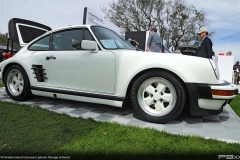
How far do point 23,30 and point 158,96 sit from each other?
3.72 meters

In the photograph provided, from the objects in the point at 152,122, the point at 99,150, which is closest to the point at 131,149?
the point at 99,150

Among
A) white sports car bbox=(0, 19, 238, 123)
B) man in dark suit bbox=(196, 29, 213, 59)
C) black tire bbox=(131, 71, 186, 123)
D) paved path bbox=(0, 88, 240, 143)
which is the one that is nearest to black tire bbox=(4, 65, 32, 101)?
white sports car bbox=(0, 19, 238, 123)

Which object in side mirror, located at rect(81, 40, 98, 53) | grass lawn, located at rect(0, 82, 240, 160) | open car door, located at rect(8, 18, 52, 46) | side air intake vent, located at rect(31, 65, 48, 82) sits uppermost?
open car door, located at rect(8, 18, 52, 46)

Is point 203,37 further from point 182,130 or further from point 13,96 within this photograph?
point 13,96

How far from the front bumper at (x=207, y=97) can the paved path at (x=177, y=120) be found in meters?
0.25

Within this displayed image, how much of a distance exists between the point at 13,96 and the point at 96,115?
1.92m

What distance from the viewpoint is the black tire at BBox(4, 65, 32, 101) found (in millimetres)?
3513

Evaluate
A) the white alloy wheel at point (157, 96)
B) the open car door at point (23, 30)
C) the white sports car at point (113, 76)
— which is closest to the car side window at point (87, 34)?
the white sports car at point (113, 76)

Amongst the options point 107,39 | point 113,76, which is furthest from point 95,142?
point 107,39

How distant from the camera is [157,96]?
2.56 m

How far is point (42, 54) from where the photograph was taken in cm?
337

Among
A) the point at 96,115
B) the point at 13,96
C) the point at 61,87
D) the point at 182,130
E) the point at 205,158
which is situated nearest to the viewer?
the point at 205,158

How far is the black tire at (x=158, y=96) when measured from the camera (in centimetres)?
242

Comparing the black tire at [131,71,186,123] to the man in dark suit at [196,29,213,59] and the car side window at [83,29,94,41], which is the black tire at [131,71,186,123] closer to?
the car side window at [83,29,94,41]
